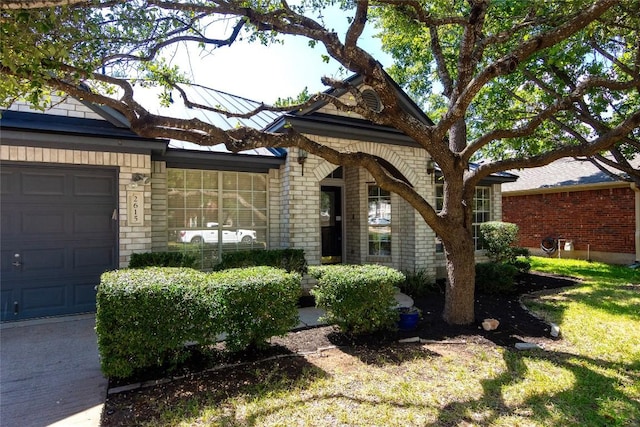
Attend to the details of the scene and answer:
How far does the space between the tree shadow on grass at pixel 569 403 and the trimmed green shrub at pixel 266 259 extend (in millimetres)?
4200

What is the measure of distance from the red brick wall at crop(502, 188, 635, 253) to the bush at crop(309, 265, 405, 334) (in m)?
14.3

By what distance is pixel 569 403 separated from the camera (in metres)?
3.76

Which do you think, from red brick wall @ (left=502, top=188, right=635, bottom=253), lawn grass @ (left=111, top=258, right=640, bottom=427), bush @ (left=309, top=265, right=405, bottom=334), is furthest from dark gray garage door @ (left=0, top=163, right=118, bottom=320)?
red brick wall @ (left=502, top=188, right=635, bottom=253)

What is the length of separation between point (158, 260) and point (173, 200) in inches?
64.7

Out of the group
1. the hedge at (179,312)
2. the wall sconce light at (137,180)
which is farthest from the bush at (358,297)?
the wall sconce light at (137,180)

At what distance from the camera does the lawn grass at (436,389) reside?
11.3 feet

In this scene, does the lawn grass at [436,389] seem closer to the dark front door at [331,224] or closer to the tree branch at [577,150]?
the tree branch at [577,150]

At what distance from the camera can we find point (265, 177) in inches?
338

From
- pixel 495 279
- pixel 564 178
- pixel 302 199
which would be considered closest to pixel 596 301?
pixel 495 279

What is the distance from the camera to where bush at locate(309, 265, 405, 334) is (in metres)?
5.28

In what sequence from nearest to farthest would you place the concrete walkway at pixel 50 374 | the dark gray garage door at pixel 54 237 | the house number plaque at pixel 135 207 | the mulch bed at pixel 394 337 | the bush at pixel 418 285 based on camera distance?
the concrete walkway at pixel 50 374, the mulch bed at pixel 394 337, the dark gray garage door at pixel 54 237, the house number plaque at pixel 135 207, the bush at pixel 418 285

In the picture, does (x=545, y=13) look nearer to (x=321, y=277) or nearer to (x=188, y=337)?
(x=321, y=277)

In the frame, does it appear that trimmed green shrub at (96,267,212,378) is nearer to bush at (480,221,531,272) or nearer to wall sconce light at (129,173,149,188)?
wall sconce light at (129,173,149,188)

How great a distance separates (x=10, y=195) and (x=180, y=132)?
143 inches
